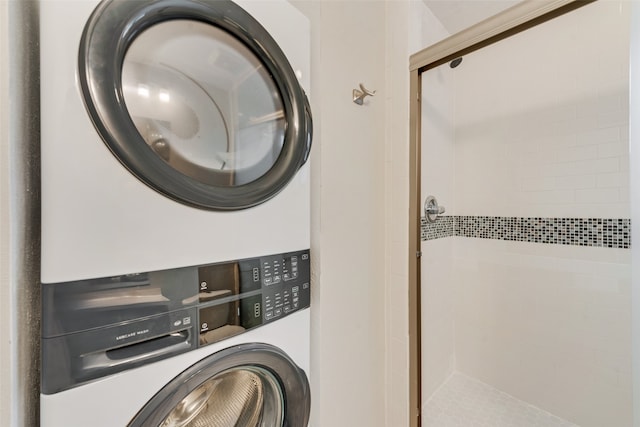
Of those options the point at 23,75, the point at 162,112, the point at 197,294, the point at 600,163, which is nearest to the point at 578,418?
the point at 600,163

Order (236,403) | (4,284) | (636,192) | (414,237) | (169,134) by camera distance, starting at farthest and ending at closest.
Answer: (414,237), (636,192), (236,403), (169,134), (4,284)

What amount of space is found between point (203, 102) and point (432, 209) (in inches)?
45.9

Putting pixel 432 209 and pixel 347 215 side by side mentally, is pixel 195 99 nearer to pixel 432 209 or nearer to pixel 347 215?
pixel 347 215

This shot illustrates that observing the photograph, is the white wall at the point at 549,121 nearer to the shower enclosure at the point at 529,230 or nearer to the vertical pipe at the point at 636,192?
the shower enclosure at the point at 529,230

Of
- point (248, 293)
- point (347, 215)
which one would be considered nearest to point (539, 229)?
point (347, 215)

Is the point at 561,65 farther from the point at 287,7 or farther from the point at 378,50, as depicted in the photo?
the point at 287,7

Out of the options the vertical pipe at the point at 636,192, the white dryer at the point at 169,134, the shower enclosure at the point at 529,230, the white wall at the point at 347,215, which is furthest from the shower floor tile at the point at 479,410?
the white dryer at the point at 169,134

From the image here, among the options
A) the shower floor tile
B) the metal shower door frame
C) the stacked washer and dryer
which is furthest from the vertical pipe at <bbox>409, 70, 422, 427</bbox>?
the stacked washer and dryer

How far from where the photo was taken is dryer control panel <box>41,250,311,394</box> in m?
0.39

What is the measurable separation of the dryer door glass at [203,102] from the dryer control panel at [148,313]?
8.0 inches

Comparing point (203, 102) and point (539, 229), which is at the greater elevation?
point (203, 102)

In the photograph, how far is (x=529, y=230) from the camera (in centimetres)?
147

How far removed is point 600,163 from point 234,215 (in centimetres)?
165

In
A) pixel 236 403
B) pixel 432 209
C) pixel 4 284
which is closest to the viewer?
pixel 4 284
